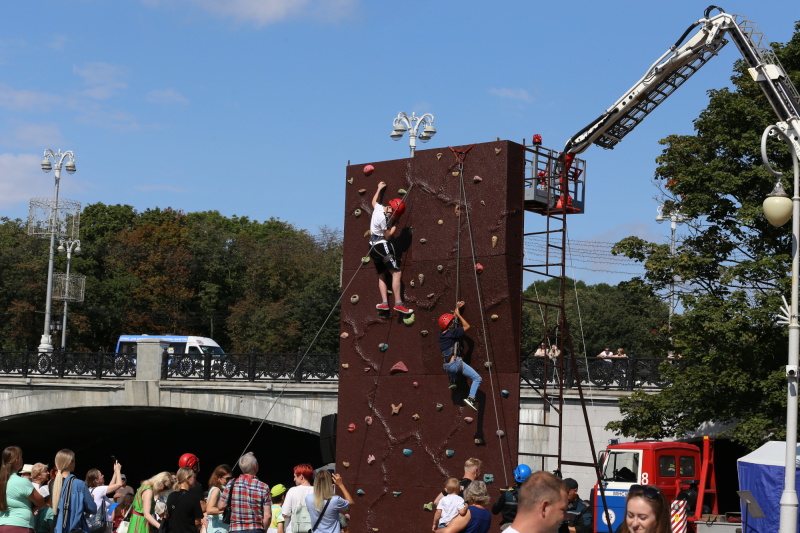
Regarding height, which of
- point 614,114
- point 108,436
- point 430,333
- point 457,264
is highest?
point 614,114

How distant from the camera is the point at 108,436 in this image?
44.4 metres

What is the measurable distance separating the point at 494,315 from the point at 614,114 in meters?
7.80

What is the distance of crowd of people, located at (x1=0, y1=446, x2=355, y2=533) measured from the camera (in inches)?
404

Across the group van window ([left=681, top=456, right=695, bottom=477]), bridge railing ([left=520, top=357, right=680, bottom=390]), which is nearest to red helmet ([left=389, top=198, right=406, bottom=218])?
van window ([left=681, top=456, right=695, bottom=477])

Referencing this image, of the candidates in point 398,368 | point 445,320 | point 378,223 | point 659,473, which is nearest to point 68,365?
point 659,473

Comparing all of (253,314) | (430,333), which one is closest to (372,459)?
(430,333)

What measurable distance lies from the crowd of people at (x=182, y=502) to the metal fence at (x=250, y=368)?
1506 cm

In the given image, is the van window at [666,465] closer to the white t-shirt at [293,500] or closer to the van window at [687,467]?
the van window at [687,467]

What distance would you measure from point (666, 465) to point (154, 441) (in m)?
30.4

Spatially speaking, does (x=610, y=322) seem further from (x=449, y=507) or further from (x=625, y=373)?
(x=449, y=507)

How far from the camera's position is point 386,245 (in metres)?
15.3

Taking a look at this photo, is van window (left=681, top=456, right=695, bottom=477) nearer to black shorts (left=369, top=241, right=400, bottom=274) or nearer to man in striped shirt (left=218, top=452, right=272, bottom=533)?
black shorts (left=369, top=241, right=400, bottom=274)

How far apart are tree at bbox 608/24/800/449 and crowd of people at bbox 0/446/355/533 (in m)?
11.8

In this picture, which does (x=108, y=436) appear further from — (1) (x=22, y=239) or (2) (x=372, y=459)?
(2) (x=372, y=459)
